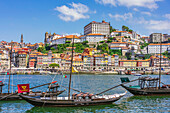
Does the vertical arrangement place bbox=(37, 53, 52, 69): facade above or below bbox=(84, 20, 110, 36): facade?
below

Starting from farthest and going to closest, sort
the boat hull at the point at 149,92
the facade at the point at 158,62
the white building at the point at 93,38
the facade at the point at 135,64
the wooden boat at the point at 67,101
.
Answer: the white building at the point at 93,38 → the facade at the point at 158,62 → the facade at the point at 135,64 → the boat hull at the point at 149,92 → the wooden boat at the point at 67,101

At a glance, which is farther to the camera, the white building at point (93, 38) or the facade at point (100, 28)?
the facade at point (100, 28)

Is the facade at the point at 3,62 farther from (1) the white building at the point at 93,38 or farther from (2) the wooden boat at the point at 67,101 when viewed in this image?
(2) the wooden boat at the point at 67,101

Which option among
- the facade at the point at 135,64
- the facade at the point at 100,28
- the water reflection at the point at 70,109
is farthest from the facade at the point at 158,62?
the water reflection at the point at 70,109

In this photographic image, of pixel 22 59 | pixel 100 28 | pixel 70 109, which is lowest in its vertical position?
pixel 70 109

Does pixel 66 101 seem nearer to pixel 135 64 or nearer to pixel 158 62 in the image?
pixel 135 64

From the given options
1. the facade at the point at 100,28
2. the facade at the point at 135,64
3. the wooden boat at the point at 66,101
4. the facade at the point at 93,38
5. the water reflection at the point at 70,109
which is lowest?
the water reflection at the point at 70,109

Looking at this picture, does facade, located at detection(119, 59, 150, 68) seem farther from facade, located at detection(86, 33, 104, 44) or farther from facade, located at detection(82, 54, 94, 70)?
facade, located at detection(86, 33, 104, 44)

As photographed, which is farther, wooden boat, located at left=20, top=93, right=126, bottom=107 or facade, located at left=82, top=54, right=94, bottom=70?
facade, located at left=82, top=54, right=94, bottom=70

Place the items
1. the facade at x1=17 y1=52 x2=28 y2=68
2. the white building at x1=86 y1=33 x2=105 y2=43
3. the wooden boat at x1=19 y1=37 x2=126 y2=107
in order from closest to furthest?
the wooden boat at x1=19 y1=37 x2=126 y2=107
the facade at x1=17 y1=52 x2=28 y2=68
the white building at x1=86 y1=33 x2=105 y2=43

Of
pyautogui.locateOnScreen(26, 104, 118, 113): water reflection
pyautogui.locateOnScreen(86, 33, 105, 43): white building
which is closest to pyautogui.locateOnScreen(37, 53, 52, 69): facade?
pyautogui.locateOnScreen(86, 33, 105, 43): white building

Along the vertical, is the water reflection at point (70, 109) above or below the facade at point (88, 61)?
below

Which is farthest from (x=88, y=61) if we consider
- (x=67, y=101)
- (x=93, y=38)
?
(x=67, y=101)

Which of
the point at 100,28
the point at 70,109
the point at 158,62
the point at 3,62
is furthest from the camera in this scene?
the point at 100,28
